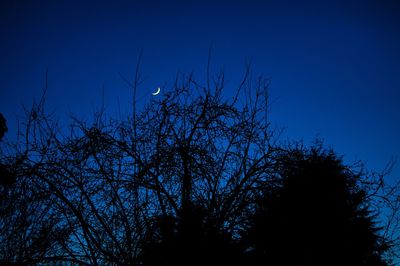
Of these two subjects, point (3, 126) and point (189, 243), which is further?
point (3, 126)

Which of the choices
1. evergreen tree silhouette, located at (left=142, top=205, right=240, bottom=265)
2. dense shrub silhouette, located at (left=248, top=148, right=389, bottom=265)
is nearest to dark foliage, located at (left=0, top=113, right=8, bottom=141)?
evergreen tree silhouette, located at (left=142, top=205, right=240, bottom=265)

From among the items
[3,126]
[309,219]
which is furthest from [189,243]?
[3,126]

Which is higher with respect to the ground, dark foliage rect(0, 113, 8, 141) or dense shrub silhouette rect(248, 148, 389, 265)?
dark foliage rect(0, 113, 8, 141)

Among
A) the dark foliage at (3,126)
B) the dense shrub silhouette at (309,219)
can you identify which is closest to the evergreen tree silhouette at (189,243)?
the dense shrub silhouette at (309,219)

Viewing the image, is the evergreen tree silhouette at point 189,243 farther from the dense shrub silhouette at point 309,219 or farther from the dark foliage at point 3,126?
the dark foliage at point 3,126

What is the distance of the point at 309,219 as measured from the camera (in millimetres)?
6082

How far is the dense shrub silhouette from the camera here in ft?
16.6

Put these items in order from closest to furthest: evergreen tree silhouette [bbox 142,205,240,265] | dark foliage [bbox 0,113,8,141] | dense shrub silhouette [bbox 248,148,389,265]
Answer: evergreen tree silhouette [bbox 142,205,240,265]
dense shrub silhouette [bbox 248,148,389,265]
dark foliage [bbox 0,113,8,141]

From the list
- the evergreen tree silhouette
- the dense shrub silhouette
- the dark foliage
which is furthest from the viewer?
the dark foliage

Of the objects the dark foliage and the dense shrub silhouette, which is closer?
the dense shrub silhouette

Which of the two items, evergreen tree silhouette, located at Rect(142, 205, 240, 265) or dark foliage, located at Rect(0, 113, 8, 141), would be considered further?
dark foliage, located at Rect(0, 113, 8, 141)

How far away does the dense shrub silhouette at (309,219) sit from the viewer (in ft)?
16.6

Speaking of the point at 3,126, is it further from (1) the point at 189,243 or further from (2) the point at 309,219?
(2) the point at 309,219

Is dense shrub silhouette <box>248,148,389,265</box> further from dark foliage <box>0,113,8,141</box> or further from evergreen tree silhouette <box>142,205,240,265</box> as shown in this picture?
dark foliage <box>0,113,8,141</box>
